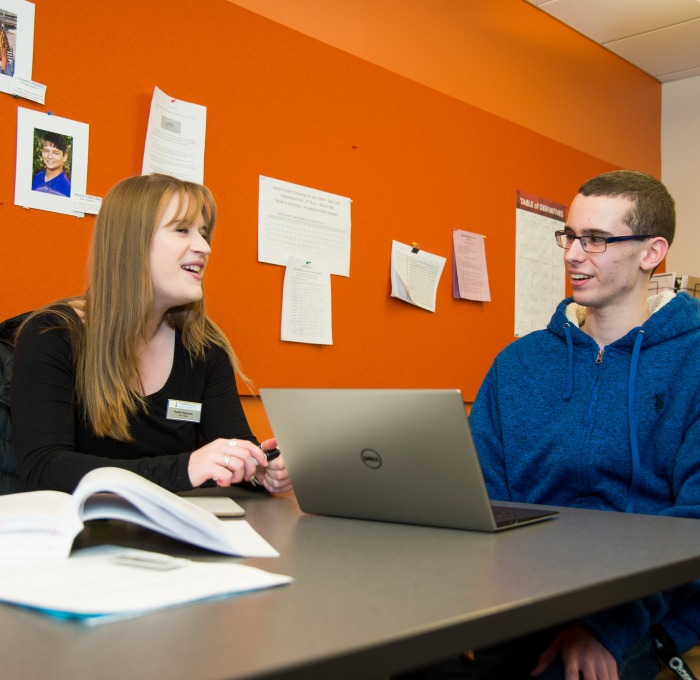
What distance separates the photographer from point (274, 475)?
1.40 meters

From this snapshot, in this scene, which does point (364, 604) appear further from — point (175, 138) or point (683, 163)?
point (683, 163)

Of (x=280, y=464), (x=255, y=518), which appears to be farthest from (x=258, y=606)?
(x=280, y=464)

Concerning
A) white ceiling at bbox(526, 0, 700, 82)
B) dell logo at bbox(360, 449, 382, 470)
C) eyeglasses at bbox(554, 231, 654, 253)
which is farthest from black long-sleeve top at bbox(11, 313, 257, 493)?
white ceiling at bbox(526, 0, 700, 82)

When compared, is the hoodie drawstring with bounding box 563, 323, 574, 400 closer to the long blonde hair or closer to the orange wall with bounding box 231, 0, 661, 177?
the long blonde hair

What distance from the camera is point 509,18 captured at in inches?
138

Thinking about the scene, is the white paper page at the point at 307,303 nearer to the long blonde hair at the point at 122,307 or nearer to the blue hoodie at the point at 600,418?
the long blonde hair at the point at 122,307

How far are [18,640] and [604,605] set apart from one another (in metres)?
0.51

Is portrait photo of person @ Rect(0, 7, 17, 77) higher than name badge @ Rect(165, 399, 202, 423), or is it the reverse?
portrait photo of person @ Rect(0, 7, 17, 77)

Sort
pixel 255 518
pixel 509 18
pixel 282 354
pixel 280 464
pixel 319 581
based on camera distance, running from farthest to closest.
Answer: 1. pixel 509 18
2. pixel 282 354
3. pixel 280 464
4. pixel 255 518
5. pixel 319 581

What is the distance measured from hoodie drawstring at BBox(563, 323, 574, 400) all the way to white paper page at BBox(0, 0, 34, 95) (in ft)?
4.49

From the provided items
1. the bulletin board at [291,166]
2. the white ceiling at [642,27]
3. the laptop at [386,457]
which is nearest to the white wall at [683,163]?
the white ceiling at [642,27]

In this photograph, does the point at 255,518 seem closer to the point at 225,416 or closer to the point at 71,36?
the point at 225,416

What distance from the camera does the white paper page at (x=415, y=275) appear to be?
9.59 ft

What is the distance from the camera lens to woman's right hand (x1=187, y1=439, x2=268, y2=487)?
4.09ft
